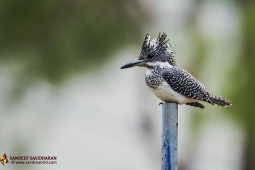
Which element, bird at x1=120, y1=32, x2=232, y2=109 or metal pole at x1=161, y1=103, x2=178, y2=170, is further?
bird at x1=120, y1=32, x2=232, y2=109

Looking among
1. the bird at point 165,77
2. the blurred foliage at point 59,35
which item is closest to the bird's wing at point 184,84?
the bird at point 165,77

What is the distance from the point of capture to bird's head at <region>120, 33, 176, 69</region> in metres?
4.34

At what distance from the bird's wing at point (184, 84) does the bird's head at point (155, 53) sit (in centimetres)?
9

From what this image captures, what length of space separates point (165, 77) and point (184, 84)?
13 cm

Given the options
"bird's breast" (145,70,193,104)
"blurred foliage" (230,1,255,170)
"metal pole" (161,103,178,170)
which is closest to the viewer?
"metal pole" (161,103,178,170)

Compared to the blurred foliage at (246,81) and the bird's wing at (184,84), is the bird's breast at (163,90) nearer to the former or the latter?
the bird's wing at (184,84)

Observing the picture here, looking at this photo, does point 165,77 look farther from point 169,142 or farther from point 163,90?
point 169,142

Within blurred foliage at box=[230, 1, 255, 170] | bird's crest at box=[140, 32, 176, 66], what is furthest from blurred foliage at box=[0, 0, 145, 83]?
bird's crest at box=[140, 32, 176, 66]

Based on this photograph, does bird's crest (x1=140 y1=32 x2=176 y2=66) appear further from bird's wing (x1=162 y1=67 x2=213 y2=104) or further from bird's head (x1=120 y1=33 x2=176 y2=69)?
bird's wing (x1=162 y1=67 x2=213 y2=104)

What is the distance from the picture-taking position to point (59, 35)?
7781mm

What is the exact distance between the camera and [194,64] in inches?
297

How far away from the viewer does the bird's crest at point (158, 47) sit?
4.36 m

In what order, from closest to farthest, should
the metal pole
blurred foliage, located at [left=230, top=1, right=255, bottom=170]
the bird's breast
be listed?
the metal pole → the bird's breast → blurred foliage, located at [left=230, top=1, right=255, bottom=170]

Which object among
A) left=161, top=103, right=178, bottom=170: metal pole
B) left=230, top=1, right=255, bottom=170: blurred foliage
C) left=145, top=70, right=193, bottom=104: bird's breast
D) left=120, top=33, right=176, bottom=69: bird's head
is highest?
left=230, top=1, right=255, bottom=170: blurred foliage
